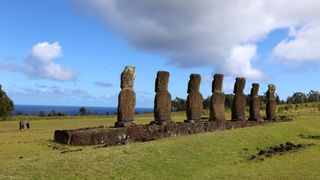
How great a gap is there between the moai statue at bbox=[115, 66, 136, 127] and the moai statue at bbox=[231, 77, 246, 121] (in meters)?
9.43

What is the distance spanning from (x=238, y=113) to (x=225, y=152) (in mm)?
11921

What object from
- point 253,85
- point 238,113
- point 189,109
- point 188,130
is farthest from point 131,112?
point 253,85

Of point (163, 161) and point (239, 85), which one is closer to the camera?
point (163, 161)

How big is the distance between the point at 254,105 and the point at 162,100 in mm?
9830

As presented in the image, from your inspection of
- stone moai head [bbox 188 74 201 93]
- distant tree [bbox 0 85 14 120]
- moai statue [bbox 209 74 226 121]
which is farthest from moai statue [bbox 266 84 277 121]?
distant tree [bbox 0 85 14 120]

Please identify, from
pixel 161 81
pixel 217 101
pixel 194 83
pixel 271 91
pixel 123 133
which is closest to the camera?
pixel 123 133

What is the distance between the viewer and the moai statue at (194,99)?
2370 centimetres

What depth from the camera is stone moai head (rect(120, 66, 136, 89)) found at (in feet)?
66.3

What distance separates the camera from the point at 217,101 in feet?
85.1

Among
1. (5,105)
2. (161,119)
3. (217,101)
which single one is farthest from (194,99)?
(5,105)

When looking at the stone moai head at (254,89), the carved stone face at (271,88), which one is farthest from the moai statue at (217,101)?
the carved stone face at (271,88)

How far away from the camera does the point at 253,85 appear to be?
29922 mm

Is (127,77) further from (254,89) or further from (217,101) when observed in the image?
(254,89)

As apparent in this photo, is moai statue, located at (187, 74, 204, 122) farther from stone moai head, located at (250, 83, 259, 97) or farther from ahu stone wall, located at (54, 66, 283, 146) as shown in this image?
stone moai head, located at (250, 83, 259, 97)
